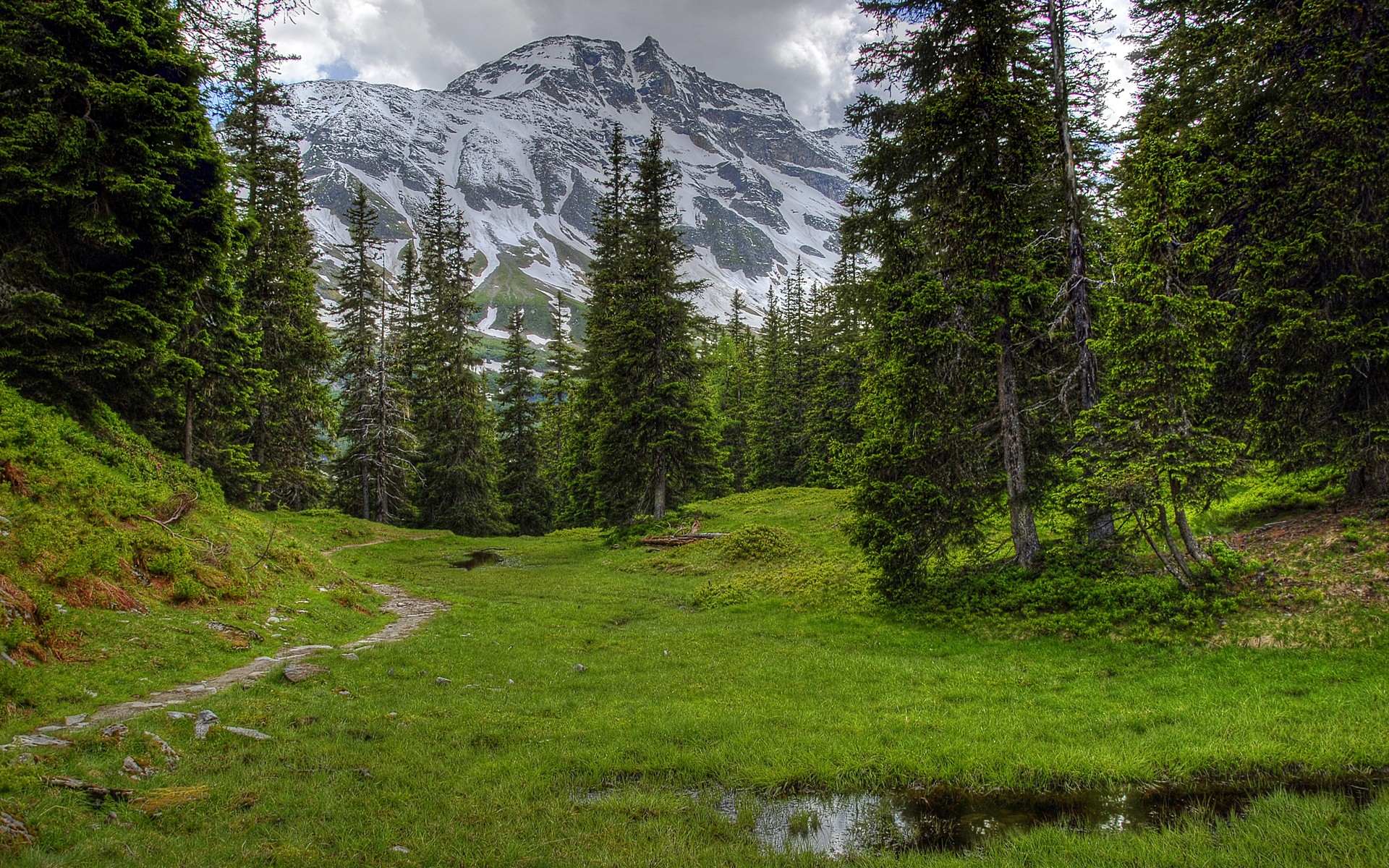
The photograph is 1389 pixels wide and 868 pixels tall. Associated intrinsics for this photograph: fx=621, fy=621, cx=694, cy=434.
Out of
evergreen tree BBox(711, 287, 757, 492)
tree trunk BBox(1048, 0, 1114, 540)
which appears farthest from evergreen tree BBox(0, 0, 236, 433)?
evergreen tree BBox(711, 287, 757, 492)

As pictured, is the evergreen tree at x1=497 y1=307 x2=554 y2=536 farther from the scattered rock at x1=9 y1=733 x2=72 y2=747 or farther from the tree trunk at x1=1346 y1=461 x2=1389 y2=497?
the tree trunk at x1=1346 y1=461 x2=1389 y2=497

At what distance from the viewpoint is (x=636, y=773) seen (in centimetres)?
708

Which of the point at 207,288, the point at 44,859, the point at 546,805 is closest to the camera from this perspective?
the point at 44,859

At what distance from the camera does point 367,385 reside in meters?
39.7

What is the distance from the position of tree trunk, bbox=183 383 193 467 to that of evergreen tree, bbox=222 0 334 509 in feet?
19.5

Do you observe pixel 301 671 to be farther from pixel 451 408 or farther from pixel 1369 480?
pixel 451 408

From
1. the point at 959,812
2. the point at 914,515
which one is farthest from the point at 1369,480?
the point at 959,812

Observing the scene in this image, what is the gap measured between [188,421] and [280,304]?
41.7ft

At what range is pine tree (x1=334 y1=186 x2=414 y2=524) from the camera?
39.0 metres

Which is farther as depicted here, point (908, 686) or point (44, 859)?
point (908, 686)

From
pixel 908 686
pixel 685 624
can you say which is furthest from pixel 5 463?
pixel 908 686

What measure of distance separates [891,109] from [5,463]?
1966 centimetres

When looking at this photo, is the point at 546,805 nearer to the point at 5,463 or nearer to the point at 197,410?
the point at 5,463

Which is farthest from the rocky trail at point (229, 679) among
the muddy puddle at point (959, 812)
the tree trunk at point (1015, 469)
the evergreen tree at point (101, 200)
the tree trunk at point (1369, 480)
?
the tree trunk at point (1369, 480)
